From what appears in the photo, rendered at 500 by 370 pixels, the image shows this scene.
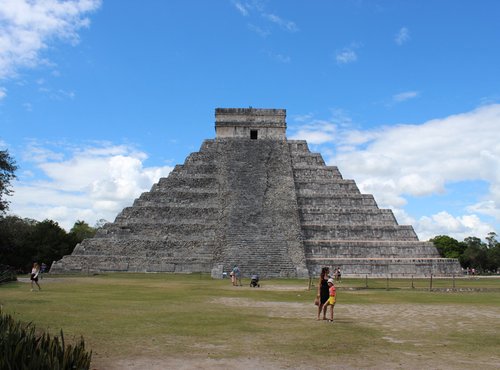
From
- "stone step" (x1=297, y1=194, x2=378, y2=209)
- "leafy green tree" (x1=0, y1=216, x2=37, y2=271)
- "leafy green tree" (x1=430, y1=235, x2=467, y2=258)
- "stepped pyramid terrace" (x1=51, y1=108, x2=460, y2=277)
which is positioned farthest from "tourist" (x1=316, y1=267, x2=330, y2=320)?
"leafy green tree" (x1=430, y1=235, x2=467, y2=258)

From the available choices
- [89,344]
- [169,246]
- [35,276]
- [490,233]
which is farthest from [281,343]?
[490,233]

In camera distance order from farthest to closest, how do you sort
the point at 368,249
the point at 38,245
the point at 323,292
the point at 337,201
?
1. the point at 38,245
2. the point at 337,201
3. the point at 368,249
4. the point at 323,292

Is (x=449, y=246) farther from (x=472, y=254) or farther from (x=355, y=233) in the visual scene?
(x=355, y=233)

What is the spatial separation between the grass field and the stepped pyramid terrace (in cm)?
1301

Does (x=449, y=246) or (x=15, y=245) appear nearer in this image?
(x=15, y=245)

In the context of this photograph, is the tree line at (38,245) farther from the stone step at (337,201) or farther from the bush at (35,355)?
the bush at (35,355)

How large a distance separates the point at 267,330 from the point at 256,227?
69.4ft

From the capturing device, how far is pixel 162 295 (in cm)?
1714

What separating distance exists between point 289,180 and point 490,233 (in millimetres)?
62010

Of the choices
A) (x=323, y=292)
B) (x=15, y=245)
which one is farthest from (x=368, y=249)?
(x=15, y=245)

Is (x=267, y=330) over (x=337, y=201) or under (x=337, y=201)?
under

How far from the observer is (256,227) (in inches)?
1224

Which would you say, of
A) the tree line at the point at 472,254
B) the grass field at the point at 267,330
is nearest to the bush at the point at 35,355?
the grass field at the point at 267,330

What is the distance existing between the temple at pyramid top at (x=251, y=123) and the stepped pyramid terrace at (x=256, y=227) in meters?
2.04
